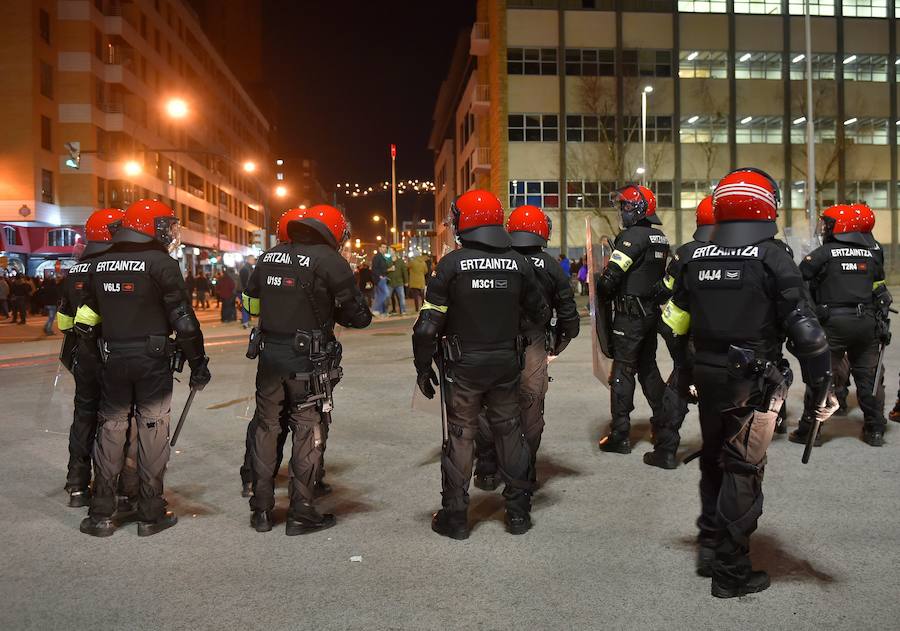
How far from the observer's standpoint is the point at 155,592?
155 inches

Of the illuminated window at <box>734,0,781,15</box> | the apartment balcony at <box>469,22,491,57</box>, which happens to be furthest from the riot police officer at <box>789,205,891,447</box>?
the illuminated window at <box>734,0,781,15</box>

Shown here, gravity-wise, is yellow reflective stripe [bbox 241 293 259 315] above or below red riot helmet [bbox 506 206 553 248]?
below

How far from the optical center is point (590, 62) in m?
44.2

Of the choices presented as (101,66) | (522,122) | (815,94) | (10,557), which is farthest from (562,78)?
(10,557)

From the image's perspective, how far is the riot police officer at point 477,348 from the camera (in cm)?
467

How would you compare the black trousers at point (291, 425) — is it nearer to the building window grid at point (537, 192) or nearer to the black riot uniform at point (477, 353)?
the black riot uniform at point (477, 353)

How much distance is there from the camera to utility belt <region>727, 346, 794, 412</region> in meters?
3.79

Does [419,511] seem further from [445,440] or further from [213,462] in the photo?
[213,462]

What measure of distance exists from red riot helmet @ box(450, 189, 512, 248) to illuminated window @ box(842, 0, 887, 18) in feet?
162

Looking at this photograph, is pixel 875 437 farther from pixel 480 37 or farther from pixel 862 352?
pixel 480 37

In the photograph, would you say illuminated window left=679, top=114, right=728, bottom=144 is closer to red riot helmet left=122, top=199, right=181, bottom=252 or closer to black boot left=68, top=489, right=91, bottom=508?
red riot helmet left=122, top=199, right=181, bottom=252

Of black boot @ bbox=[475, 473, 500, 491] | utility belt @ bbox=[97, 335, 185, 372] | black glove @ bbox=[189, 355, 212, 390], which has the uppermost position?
utility belt @ bbox=[97, 335, 185, 372]

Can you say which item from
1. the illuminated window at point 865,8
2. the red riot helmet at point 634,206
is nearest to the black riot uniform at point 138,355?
the red riot helmet at point 634,206

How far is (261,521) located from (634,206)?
388 cm
